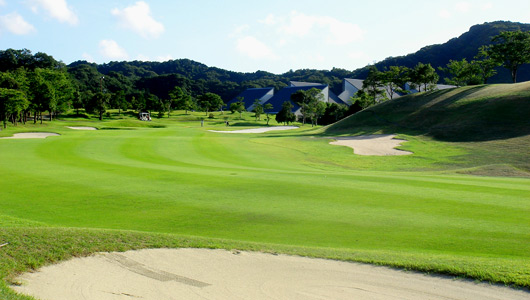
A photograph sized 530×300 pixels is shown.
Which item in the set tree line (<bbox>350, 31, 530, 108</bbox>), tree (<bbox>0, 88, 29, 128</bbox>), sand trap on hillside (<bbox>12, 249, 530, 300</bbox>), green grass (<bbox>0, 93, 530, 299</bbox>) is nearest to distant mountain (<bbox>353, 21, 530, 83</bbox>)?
tree line (<bbox>350, 31, 530, 108</bbox>)

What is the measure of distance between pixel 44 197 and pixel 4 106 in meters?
45.5

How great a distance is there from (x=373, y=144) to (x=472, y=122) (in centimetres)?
1282

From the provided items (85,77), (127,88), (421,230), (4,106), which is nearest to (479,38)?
(127,88)

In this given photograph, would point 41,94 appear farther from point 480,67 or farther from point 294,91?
point 294,91

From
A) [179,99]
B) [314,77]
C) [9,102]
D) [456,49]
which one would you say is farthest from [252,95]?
[9,102]

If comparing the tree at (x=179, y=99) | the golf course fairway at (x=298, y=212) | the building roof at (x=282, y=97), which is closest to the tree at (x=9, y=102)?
the golf course fairway at (x=298, y=212)

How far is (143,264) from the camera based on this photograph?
22.6 ft

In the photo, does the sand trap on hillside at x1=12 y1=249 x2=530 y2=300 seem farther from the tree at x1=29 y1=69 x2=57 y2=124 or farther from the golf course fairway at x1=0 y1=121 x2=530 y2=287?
the tree at x1=29 y1=69 x2=57 y2=124

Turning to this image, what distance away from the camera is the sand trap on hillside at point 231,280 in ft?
18.6

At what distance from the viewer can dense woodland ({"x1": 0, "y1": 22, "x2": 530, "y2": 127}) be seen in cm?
6013

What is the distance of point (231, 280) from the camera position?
623 centimetres

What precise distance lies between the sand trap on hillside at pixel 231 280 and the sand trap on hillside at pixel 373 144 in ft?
90.3

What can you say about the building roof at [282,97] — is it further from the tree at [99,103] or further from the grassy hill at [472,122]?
the grassy hill at [472,122]

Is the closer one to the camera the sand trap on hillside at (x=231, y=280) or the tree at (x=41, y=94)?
the sand trap on hillside at (x=231, y=280)
